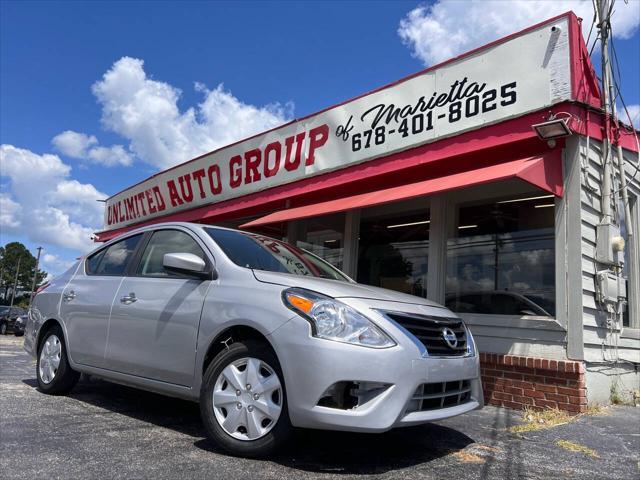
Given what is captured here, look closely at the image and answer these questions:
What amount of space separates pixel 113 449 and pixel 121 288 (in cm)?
148

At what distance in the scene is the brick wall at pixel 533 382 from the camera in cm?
506

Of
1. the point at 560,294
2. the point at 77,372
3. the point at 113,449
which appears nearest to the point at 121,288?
the point at 77,372

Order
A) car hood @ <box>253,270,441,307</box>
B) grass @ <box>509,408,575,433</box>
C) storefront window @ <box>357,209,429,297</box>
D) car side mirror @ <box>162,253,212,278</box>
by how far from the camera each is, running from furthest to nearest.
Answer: storefront window @ <box>357,209,429,297</box>
grass @ <box>509,408,575,433</box>
car side mirror @ <box>162,253,212,278</box>
car hood @ <box>253,270,441,307</box>

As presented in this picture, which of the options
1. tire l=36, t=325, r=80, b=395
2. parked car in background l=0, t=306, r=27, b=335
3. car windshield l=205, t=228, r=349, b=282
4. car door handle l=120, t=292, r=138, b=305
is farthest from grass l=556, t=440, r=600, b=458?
parked car in background l=0, t=306, r=27, b=335

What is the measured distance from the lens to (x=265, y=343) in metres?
3.14

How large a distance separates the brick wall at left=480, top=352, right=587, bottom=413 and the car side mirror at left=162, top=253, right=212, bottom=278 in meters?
3.57

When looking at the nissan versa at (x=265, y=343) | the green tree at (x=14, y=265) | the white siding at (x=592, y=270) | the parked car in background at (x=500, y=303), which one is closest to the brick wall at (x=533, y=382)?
the white siding at (x=592, y=270)

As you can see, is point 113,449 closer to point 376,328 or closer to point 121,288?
point 121,288

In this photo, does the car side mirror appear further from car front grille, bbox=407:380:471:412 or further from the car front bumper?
car front grille, bbox=407:380:471:412

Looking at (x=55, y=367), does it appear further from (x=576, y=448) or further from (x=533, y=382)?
(x=533, y=382)

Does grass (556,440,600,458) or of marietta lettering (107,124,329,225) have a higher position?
of marietta lettering (107,124,329,225)

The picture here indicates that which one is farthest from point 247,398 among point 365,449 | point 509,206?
point 509,206

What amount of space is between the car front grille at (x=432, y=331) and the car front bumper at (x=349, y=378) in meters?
0.14

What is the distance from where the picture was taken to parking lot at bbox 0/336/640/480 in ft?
9.37
